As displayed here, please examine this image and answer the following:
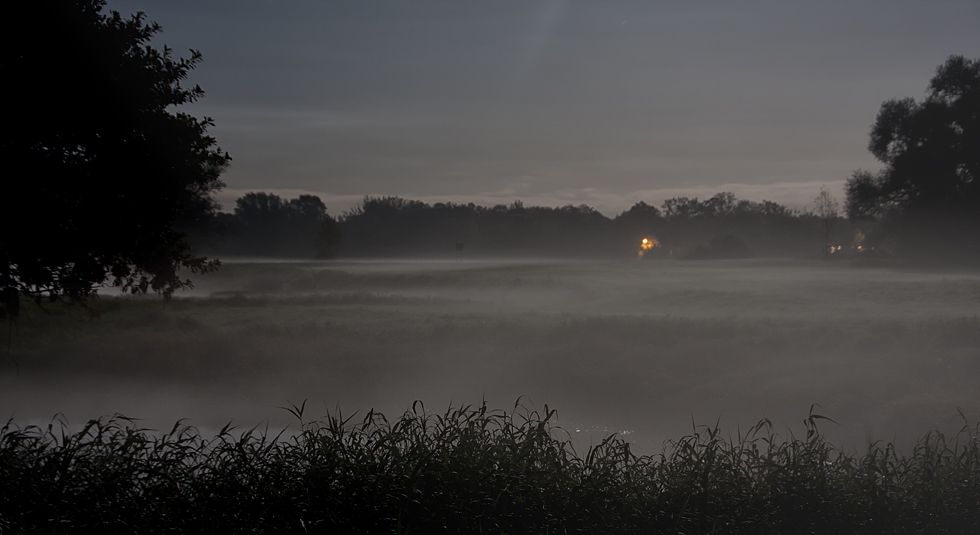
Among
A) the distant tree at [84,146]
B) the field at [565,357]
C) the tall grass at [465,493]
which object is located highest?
the distant tree at [84,146]

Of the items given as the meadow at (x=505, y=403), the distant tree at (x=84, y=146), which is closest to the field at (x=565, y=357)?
the meadow at (x=505, y=403)

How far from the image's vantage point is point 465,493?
16.4 ft

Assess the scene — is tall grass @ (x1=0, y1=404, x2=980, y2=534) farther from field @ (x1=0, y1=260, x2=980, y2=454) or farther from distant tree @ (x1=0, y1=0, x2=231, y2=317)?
field @ (x1=0, y1=260, x2=980, y2=454)

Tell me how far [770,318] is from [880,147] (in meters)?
9.45

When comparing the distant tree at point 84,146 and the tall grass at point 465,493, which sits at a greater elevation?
the distant tree at point 84,146

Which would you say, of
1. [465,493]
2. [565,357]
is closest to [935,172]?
[565,357]

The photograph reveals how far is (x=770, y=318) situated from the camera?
20.0 metres

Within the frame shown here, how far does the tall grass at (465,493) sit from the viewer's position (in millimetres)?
4637

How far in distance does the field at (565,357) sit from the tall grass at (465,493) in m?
7.71

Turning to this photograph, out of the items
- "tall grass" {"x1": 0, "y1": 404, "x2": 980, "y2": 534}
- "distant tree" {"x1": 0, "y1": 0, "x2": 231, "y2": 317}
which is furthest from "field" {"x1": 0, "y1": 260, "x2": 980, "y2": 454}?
"tall grass" {"x1": 0, "y1": 404, "x2": 980, "y2": 534}

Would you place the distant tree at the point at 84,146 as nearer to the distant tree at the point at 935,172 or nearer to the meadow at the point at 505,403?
the meadow at the point at 505,403

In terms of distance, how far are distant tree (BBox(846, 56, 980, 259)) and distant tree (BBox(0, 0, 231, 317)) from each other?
24.5 meters

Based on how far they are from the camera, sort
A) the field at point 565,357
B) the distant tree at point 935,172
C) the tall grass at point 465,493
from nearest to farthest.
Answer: the tall grass at point 465,493, the field at point 565,357, the distant tree at point 935,172

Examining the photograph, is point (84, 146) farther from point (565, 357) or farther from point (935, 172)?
point (935, 172)
